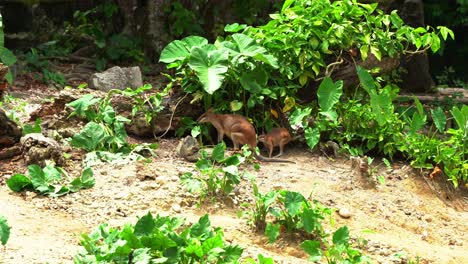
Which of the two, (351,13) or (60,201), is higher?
(351,13)

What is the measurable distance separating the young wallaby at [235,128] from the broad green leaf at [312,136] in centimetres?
27

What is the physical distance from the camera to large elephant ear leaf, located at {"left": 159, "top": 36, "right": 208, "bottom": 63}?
7703 mm

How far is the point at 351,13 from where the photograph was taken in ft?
26.0

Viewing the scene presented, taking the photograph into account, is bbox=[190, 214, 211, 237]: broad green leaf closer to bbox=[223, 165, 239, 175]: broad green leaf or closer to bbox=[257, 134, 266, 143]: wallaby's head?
bbox=[223, 165, 239, 175]: broad green leaf

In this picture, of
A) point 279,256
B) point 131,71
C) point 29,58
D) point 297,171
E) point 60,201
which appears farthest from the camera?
point 29,58

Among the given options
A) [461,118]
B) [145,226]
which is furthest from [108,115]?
[461,118]

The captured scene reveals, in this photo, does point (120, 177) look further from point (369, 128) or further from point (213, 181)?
point (369, 128)

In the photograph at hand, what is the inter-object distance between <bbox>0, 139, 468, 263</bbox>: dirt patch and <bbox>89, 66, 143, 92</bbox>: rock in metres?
2.23

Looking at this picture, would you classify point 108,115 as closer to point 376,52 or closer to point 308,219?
point 308,219

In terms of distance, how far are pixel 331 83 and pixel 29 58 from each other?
18.9 ft

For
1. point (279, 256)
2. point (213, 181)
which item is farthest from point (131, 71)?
point (279, 256)

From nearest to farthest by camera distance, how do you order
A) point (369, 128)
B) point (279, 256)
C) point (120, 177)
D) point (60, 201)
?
point (279, 256) → point (60, 201) → point (120, 177) → point (369, 128)

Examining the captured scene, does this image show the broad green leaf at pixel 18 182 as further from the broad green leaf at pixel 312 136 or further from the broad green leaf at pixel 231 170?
the broad green leaf at pixel 312 136

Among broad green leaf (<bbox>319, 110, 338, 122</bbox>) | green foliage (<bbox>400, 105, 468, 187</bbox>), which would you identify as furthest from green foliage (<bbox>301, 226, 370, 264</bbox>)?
green foliage (<bbox>400, 105, 468, 187</bbox>)
